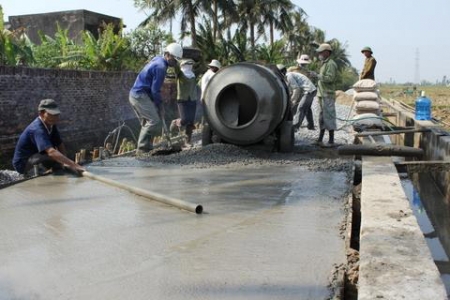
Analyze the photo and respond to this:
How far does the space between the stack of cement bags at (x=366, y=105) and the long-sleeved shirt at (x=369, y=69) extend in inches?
24.8

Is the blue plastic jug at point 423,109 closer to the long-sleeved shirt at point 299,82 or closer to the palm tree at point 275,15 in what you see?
the long-sleeved shirt at point 299,82

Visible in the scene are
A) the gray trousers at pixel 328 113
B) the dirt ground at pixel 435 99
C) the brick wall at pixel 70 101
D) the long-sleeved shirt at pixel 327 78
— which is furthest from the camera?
the dirt ground at pixel 435 99

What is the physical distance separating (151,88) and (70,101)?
5789 millimetres

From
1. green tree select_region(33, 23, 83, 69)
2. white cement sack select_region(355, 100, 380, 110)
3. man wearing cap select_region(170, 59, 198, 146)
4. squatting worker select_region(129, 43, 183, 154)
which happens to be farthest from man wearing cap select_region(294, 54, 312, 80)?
green tree select_region(33, 23, 83, 69)

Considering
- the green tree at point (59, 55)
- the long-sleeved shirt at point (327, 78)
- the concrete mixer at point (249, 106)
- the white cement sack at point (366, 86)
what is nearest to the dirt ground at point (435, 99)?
the white cement sack at point (366, 86)

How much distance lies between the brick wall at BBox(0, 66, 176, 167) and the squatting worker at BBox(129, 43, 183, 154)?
370 centimetres

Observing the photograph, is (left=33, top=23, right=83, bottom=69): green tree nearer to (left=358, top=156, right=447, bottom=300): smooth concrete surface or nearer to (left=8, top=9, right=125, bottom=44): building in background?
(left=8, top=9, right=125, bottom=44): building in background

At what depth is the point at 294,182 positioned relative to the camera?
493 centimetres

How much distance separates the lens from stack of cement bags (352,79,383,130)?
838 cm

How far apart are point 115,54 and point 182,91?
23.9 feet

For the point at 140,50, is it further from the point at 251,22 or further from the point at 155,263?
the point at 155,263

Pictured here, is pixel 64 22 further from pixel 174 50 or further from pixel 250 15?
pixel 174 50

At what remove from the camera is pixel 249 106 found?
6.78 meters

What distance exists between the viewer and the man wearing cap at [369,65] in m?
9.22
